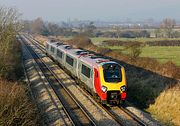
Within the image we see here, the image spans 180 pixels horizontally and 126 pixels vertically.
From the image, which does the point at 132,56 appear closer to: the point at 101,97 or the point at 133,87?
the point at 133,87

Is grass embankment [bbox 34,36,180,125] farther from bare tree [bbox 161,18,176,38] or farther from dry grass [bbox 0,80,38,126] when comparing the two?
bare tree [bbox 161,18,176,38]

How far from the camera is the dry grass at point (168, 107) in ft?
59.8

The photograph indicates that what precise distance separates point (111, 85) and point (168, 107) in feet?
11.0

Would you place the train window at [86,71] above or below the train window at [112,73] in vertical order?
below

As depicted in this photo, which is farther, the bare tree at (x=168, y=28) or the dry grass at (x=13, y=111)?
the bare tree at (x=168, y=28)

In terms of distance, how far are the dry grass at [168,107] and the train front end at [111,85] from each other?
6.79ft

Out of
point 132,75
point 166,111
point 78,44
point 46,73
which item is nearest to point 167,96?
point 166,111

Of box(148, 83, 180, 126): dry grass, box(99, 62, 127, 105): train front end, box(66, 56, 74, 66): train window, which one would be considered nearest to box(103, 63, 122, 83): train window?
box(99, 62, 127, 105): train front end

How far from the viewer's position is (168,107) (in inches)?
766

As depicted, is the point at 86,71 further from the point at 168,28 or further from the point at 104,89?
the point at 168,28

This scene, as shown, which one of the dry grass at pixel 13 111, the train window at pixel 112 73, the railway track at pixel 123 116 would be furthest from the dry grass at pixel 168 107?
the dry grass at pixel 13 111

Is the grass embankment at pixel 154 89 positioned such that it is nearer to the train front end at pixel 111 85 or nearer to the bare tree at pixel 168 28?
the train front end at pixel 111 85

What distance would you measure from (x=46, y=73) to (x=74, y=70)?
776 cm

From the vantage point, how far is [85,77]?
2341cm
